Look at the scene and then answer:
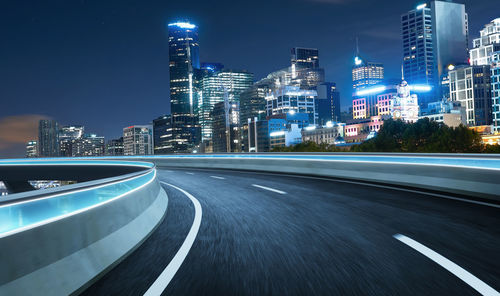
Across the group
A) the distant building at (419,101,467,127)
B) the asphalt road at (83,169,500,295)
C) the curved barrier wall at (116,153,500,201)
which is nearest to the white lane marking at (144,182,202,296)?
the asphalt road at (83,169,500,295)

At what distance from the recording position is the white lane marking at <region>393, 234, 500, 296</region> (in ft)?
12.6

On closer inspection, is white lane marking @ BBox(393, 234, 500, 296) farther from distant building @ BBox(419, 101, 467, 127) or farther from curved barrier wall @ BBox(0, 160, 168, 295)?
distant building @ BBox(419, 101, 467, 127)

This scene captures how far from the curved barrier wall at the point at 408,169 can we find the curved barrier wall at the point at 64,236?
8.23m

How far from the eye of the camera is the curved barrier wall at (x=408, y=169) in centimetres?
1003

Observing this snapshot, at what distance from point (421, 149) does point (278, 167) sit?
315ft

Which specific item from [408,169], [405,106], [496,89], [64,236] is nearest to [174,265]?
[64,236]

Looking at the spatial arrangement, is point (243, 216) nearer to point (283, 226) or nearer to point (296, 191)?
point (283, 226)

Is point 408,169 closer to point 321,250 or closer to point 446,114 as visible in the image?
point 321,250

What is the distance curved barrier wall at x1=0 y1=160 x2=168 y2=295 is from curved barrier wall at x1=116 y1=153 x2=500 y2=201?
8.23 metres

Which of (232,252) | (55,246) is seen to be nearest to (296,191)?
(232,252)

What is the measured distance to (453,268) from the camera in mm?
4531

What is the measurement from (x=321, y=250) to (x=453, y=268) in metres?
1.64

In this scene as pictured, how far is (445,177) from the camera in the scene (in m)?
11.4

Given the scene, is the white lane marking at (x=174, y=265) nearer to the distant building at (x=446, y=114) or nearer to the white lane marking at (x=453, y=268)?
the white lane marking at (x=453, y=268)
